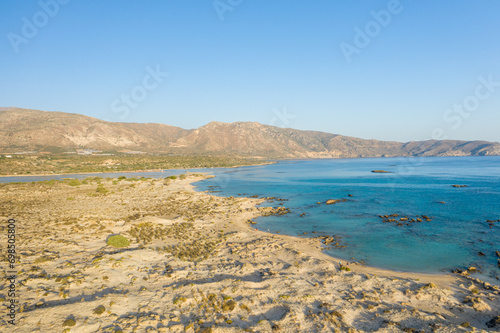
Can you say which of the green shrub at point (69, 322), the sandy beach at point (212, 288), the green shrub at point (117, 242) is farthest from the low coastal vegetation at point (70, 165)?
the green shrub at point (69, 322)

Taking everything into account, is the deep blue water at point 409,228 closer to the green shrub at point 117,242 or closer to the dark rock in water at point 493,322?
the dark rock in water at point 493,322

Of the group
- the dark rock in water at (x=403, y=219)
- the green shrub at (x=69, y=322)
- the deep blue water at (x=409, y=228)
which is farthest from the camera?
the dark rock in water at (x=403, y=219)

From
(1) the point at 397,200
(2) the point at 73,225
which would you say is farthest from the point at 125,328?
(1) the point at 397,200

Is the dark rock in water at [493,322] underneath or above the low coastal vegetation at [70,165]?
underneath

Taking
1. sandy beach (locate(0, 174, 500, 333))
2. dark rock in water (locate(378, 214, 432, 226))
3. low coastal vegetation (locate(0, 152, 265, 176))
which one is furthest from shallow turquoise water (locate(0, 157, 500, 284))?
low coastal vegetation (locate(0, 152, 265, 176))

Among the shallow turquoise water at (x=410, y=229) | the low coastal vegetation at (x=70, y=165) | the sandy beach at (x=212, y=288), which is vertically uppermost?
the low coastal vegetation at (x=70, y=165)

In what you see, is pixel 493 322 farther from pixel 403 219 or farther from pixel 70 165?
pixel 70 165

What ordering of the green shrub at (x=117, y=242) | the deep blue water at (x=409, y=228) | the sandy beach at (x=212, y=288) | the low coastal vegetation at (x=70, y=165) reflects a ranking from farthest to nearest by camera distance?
the low coastal vegetation at (x=70, y=165) < the green shrub at (x=117, y=242) < the deep blue water at (x=409, y=228) < the sandy beach at (x=212, y=288)

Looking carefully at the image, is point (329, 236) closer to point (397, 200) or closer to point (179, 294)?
point (179, 294)

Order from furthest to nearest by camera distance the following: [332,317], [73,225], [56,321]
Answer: [73,225], [332,317], [56,321]
